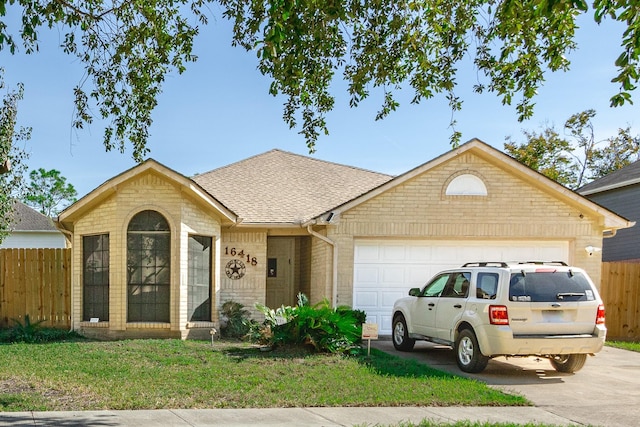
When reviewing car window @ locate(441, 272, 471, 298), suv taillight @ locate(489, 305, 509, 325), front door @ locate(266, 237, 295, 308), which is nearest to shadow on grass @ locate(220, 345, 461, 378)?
suv taillight @ locate(489, 305, 509, 325)

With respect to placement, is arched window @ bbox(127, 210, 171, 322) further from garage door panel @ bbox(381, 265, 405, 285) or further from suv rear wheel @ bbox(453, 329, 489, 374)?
suv rear wheel @ bbox(453, 329, 489, 374)

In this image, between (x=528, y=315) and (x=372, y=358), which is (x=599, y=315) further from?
(x=372, y=358)

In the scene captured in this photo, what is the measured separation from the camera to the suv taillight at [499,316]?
10.5 metres

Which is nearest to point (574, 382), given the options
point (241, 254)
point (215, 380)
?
point (215, 380)

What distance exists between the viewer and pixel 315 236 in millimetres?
16938

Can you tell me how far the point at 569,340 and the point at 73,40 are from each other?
8823mm

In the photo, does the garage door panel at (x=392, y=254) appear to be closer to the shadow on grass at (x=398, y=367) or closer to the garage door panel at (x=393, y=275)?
the garage door panel at (x=393, y=275)

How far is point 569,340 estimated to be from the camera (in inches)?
416

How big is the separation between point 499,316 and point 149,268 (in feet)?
26.6

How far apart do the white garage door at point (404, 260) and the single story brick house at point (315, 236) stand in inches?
1.0

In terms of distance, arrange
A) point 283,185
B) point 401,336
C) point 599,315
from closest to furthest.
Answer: point 599,315
point 401,336
point 283,185

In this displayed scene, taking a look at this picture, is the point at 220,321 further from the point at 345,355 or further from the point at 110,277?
the point at 345,355

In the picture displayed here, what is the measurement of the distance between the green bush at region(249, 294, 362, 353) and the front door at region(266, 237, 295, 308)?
627cm

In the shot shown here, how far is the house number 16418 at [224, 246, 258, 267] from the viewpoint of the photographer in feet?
57.1
